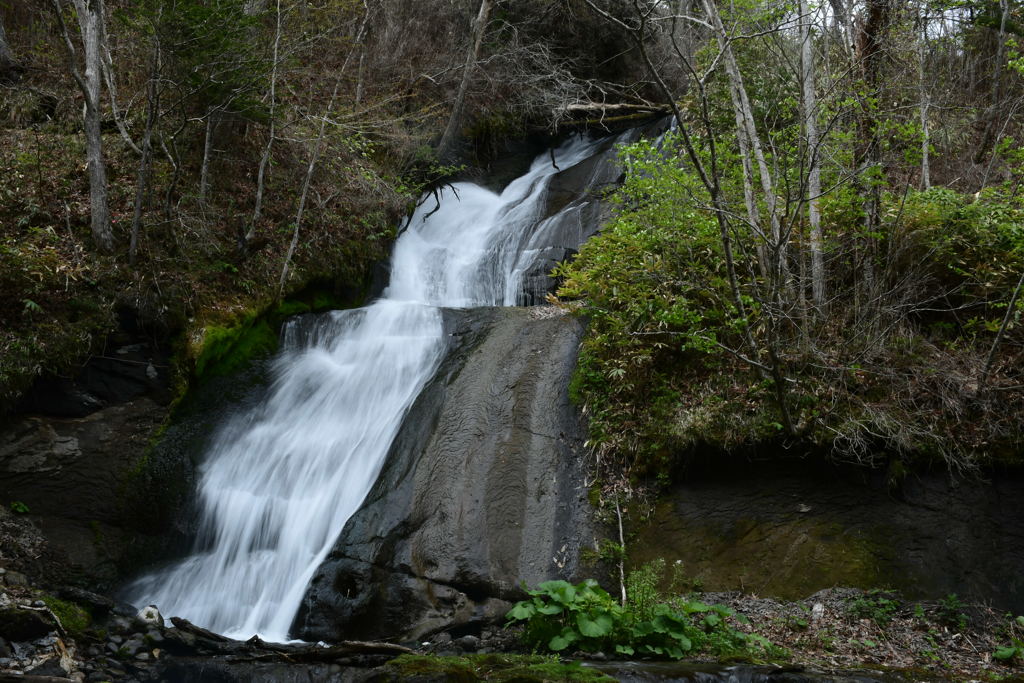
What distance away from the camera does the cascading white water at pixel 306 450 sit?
641 centimetres

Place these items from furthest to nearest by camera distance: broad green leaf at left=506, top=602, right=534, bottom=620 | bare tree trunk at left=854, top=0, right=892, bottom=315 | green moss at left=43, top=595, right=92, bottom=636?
bare tree trunk at left=854, top=0, right=892, bottom=315, green moss at left=43, top=595, right=92, bottom=636, broad green leaf at left=506, top=602, right=534, bottom=620

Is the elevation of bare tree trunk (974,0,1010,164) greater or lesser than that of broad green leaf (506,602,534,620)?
greater

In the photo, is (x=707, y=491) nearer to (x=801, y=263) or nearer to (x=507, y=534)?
(x=507, y=534)

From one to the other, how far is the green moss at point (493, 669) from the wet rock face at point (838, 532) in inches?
80.6

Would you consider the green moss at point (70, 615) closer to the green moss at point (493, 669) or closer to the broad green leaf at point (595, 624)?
the green moss at point (493, 669)

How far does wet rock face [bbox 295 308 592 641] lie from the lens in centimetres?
570

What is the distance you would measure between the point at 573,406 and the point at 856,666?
11.7 feet

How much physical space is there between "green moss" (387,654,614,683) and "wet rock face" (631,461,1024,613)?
2048 millimetres

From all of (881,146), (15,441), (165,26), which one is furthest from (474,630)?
(165,26)

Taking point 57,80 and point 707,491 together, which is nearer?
point 707,491

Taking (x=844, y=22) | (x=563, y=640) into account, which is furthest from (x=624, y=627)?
(x=844, y=22)

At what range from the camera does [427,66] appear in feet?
49.3

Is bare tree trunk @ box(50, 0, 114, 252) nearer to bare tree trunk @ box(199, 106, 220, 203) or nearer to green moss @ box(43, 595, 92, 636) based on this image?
bare tree trunk @ box(199, 106, 220, 203)

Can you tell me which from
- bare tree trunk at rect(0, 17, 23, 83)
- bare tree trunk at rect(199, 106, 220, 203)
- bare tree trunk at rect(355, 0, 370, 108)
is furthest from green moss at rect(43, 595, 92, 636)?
bare tree trunk at rect(0, 17, 23, 83)
